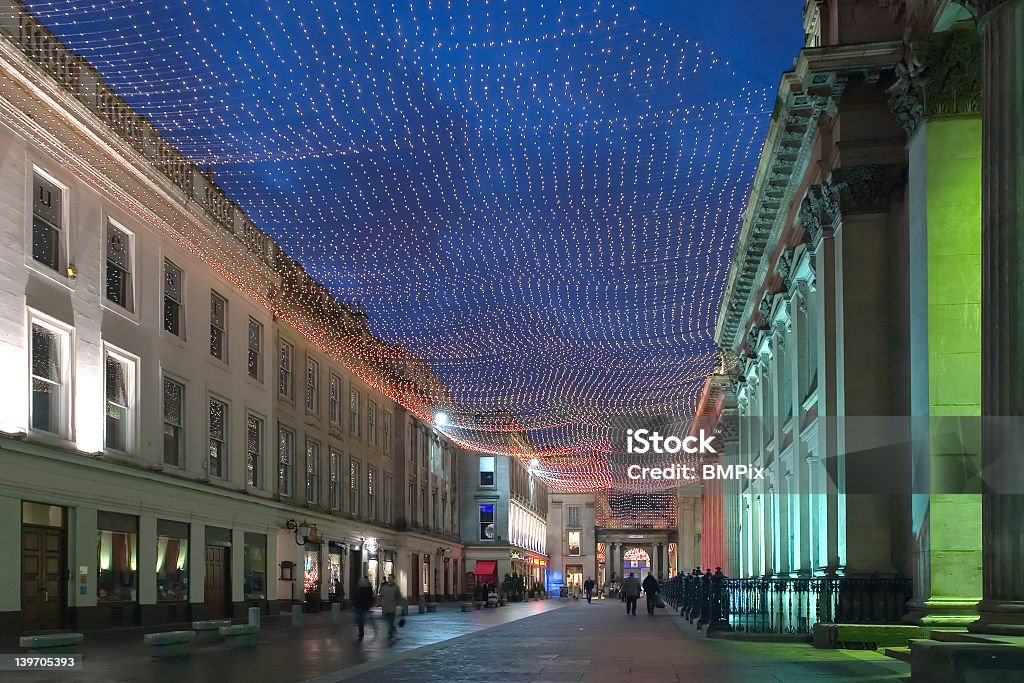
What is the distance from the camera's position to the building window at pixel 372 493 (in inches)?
2341

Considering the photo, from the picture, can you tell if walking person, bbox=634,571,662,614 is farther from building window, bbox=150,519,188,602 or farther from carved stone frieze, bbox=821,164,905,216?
carved stone frieze, bbox=821,164,905,216

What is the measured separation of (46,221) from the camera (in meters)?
27.2

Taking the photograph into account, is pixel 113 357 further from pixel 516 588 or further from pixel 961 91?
pixel 516 588

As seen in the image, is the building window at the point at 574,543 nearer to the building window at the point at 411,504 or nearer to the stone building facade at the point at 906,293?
the building window at the point at 411,504

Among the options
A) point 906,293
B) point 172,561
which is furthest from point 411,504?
point 906,293

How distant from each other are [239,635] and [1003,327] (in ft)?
52.1

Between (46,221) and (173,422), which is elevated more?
(46,221)

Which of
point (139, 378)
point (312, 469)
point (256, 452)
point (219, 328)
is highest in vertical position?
point (219, 328)

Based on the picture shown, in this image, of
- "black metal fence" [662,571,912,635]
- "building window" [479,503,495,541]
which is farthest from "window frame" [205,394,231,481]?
"building window" [479,503,495,541]

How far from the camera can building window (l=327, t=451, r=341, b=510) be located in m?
51.8

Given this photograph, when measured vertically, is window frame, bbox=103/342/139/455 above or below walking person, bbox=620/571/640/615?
above

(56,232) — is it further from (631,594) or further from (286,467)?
(631,594)

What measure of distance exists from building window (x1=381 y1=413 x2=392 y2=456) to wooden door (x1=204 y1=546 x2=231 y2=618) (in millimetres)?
24072

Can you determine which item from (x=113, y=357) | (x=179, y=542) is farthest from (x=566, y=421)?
(x=113, y=357)
